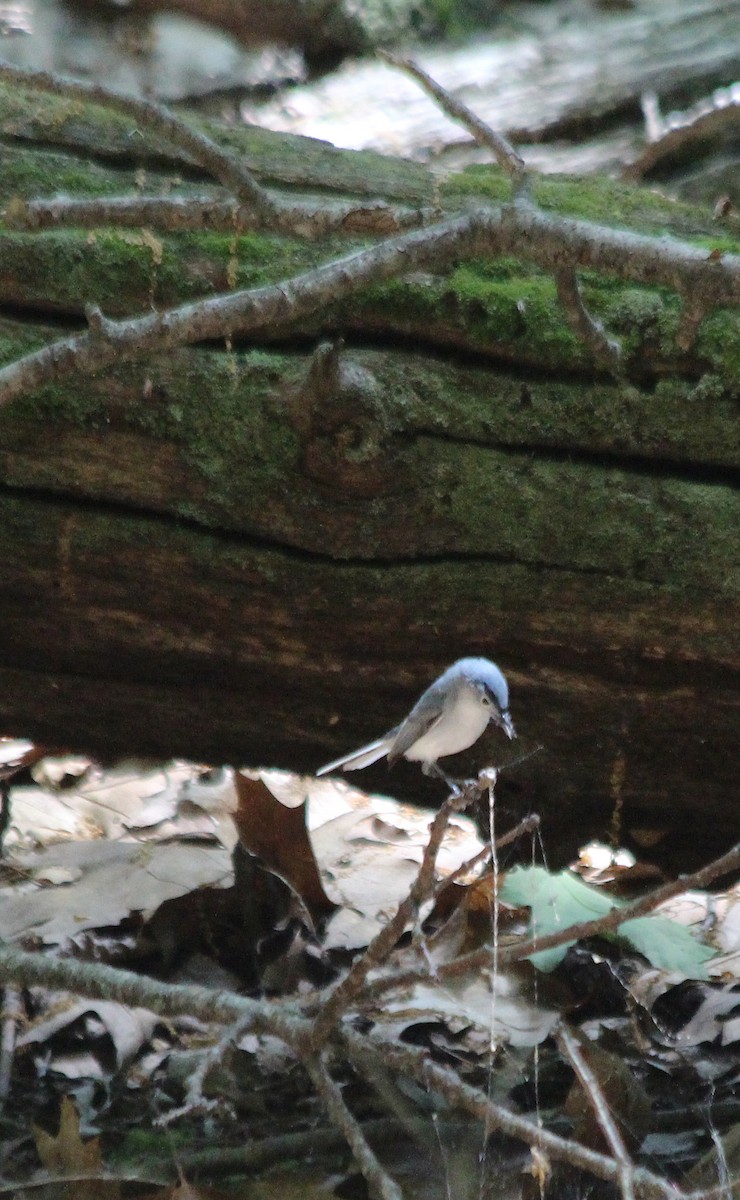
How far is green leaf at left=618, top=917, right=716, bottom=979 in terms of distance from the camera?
7.22ft

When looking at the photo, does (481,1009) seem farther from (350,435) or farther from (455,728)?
(350,435)

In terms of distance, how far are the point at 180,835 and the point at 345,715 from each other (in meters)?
0.84

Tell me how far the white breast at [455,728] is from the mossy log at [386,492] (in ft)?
0.62

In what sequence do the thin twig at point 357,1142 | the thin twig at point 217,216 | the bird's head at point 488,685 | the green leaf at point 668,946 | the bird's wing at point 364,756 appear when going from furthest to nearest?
1. the bird's wing at point 364,756
2. the green leaf at point 668,946
3. the bird's head at point 488,685
4. the thin twig at point 217,216
5. the thin twig at point 357,1142

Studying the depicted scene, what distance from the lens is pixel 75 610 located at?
2398 mm

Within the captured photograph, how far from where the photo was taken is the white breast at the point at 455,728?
Result: 2.12 metres

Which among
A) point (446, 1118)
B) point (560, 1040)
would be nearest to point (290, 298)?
point (560, 1040)

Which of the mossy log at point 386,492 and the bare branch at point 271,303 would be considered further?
the mossy log at point 386,492

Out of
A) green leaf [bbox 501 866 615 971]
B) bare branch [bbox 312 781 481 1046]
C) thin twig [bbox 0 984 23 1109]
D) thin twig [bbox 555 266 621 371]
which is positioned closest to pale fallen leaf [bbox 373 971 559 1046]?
green leaf [bbox 501 866 615 971]

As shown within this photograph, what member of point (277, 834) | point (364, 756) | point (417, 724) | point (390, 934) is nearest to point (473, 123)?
point (417, 724)

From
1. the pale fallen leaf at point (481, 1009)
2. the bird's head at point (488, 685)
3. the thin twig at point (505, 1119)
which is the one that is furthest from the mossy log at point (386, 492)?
the thin twig at point (505, 1119)

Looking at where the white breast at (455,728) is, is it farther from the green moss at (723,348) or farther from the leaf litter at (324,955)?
the green moss at (723,348)

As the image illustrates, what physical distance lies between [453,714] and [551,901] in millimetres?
421

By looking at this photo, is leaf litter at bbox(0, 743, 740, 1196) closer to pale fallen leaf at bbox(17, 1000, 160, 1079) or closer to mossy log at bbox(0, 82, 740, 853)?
pale fallen leaf at bbox(17, 1000, 160, 1079)
